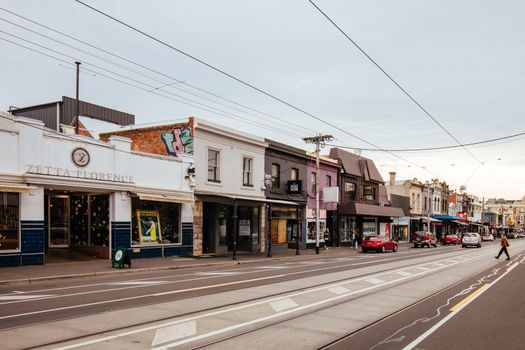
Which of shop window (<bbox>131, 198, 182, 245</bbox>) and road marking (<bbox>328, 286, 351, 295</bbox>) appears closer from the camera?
road marking (<bbox>328, 286, 351, 295</bbox>)

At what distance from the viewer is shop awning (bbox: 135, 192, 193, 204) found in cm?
2211

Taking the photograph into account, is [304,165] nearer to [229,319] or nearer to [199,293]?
[199,293]

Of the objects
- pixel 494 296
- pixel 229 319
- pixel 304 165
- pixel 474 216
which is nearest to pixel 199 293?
pixel 229 319

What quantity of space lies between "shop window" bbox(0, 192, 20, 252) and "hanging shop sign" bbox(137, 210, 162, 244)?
6196mm

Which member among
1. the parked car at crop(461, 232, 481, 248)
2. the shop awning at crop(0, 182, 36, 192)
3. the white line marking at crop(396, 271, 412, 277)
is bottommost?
the parked car at crop(461, 232, 481, 248)

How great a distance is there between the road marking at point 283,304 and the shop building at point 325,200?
2429cm

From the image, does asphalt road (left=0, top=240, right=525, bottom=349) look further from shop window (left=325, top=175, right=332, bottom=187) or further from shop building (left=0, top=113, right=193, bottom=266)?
shop window (left=325, top=175, right=332, bottom=187)

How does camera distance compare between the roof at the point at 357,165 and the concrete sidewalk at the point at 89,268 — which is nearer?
the concrete sidewalk at the point at 89,268

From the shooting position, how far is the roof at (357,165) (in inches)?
1666

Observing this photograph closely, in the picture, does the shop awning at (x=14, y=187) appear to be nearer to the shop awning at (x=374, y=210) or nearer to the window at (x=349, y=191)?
the shop awning at (x=374, y=210)

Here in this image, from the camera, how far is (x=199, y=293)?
1190 cm

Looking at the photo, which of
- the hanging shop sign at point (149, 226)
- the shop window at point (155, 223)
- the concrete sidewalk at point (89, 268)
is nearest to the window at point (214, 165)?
the shop window at point (155, 223)

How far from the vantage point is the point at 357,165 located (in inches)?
1801

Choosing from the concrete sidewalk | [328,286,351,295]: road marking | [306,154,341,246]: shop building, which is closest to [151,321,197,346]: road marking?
[328,286,351,295]: road marking
